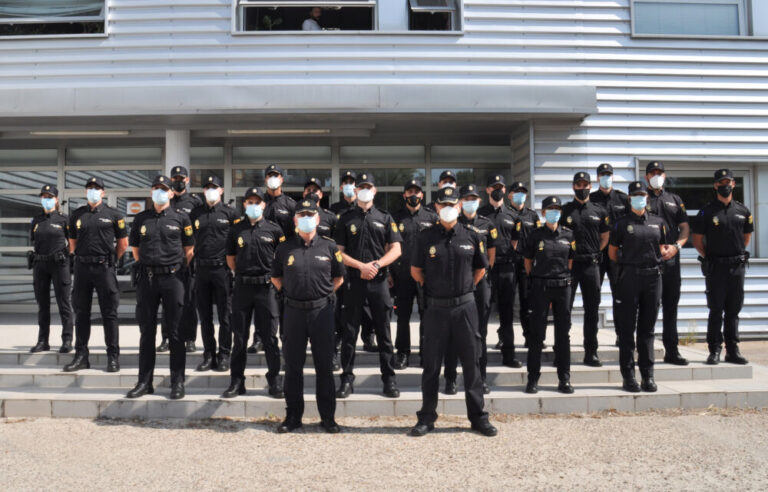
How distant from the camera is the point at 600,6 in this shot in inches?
367

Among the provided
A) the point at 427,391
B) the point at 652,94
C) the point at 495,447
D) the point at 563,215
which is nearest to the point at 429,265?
the point at 427,391

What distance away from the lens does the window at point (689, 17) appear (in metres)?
9.59

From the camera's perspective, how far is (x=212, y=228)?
6.38 m

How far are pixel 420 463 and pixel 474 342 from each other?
3.78ft

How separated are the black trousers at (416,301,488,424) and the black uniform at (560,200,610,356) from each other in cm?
218

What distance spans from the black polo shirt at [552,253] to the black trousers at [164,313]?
3718 mm

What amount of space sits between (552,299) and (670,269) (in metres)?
1.76

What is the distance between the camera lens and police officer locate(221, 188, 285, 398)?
17.9ft

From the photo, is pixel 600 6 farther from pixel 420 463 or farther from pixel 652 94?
pixel 420 463

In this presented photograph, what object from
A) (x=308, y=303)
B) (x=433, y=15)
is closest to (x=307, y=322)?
(x=308, y=303)

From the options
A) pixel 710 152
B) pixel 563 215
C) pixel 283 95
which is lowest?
pixel 563 215

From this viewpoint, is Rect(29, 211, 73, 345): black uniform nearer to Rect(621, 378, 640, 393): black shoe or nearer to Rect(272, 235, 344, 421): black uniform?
Rect(272, 235, 344, 421): black uniform

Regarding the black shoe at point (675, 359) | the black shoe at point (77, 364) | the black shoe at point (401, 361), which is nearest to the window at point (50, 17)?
the black shoe at point (77, 364)

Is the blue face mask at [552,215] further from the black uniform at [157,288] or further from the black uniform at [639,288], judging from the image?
the black uniform at [157,288]
